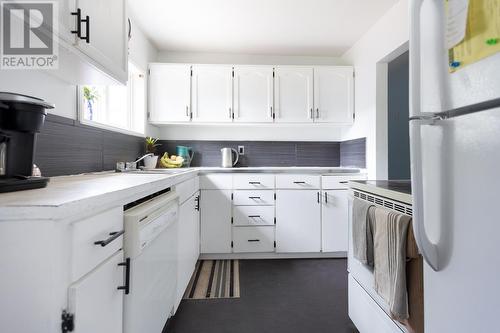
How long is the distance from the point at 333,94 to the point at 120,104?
2279 millimetres

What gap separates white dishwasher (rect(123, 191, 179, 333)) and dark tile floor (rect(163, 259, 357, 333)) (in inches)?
11.1

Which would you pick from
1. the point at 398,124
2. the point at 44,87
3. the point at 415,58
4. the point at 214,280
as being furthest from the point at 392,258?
the point at 398,124

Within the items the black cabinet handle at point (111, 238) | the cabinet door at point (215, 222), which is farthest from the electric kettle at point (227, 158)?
the black cabinet handle at point (111, 238)

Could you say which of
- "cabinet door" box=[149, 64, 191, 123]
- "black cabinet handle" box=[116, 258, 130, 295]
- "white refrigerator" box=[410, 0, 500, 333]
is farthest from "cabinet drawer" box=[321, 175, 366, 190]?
"black cabinet handle" box=[116, 258, 130, 295]

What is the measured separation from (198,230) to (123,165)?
95cm

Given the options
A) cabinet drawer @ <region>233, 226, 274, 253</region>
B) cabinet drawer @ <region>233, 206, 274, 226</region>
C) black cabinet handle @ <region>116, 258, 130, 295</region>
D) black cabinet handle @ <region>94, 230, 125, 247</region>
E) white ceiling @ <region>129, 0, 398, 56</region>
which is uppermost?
white ceiling @ <region>129, 0, 398, 56</region>

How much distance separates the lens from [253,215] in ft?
8.72

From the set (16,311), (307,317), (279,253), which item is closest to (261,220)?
(279,253)

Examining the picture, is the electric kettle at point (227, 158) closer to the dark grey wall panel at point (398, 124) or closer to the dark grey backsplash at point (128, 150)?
the dark grey backsplash at point (128, 150)

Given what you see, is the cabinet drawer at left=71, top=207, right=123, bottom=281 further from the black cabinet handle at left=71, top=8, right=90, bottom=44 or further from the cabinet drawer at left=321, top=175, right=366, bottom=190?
the cabinet drawer at left=321, top=175, right=366, bottom=190

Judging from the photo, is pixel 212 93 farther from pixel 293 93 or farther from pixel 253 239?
pixel 253 239

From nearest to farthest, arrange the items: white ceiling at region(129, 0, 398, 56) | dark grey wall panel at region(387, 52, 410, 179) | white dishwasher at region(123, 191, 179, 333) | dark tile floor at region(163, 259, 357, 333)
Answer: white dishwasher at region(123, 191, 179, 333) < dark tile floor at region(163, 259, 357, 333) < white ceiling at region(129, 0, 398, 56) < dark grey wall panel at region(387, 52, 410, 179)

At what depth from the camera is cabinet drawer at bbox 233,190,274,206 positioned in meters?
2.66

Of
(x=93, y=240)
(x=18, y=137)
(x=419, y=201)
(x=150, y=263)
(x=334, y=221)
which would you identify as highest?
(x=18, y=137)
